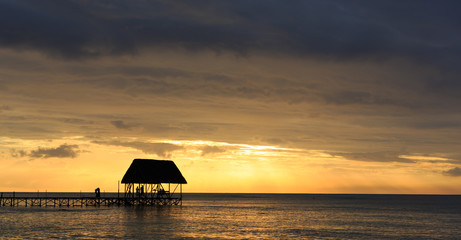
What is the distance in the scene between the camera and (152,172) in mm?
78125

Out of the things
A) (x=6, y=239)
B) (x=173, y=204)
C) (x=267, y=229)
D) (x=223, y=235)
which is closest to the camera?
(x=6, y=239)

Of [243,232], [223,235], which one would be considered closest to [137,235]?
[223,235]

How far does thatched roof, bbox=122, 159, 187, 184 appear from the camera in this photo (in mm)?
76750

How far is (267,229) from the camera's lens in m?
51.6

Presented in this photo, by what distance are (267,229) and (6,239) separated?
2542 cm

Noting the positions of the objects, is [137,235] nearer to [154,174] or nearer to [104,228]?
[104,228]

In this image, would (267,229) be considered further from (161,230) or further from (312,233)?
(161,230)

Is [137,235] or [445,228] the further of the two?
[445,228]

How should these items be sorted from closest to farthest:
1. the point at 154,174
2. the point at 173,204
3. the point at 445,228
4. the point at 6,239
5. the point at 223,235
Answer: the point at 6,239, the point at 223,235, the point at 445,228, the point at 154,174, the point at 173,204

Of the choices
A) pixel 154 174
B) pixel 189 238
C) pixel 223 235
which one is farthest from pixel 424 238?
pixel 154 174

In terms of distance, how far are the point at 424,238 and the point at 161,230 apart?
82.0 feet

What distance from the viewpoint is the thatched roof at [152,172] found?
7675 cm

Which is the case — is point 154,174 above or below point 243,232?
above

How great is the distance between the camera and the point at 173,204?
9462 centimetres
